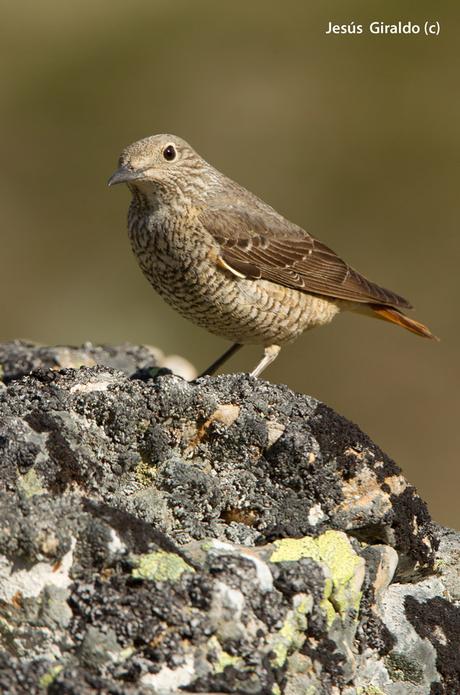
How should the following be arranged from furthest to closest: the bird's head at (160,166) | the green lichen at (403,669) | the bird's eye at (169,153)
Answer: the bird's eye at (169,153)
the bird's head at (160,166)
the green lichen at (403,669)

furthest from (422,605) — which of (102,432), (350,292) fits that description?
(350,292)

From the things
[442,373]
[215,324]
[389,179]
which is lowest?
[215,324]

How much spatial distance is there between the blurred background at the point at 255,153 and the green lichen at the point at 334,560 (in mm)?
10237

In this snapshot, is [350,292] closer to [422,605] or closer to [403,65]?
[422,605]

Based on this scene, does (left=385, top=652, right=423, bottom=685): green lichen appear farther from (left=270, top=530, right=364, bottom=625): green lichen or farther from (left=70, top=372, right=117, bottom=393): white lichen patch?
(left=70, top=372, right=117, bottom=393): white lichen patch

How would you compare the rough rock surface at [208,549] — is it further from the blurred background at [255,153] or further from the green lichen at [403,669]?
the blurred background at [255,153]

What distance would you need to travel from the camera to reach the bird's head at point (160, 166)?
6.58 m

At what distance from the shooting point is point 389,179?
16.7 m

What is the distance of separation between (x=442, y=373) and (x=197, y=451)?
10991 millimetres

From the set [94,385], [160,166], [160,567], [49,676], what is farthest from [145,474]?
[160,166]

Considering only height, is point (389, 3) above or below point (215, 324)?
above

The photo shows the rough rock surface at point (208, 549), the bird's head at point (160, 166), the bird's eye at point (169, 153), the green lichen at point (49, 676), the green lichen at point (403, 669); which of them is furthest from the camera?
the bird's eye at point (169, 153)

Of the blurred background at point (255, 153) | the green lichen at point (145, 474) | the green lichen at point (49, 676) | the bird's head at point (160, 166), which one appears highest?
the blurred background at point (255, 153)

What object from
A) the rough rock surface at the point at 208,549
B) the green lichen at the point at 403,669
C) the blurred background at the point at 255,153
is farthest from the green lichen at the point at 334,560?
the blurred background at the point at 255,153
